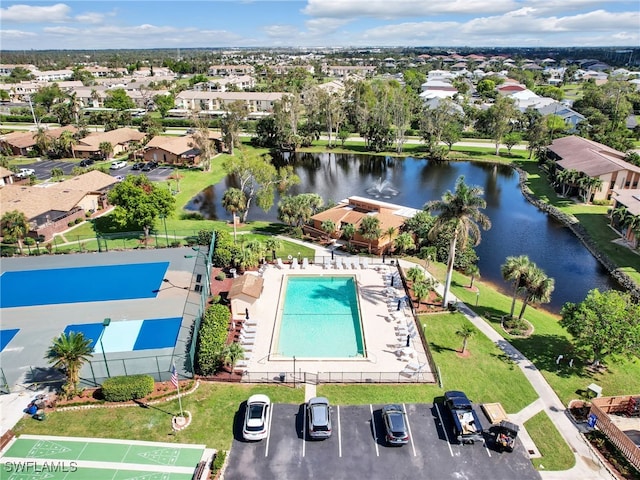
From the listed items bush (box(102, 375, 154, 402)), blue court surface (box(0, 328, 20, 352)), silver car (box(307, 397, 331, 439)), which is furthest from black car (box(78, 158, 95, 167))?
silver car (box(307, 397, 331, 439))

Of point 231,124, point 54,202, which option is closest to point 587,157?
point 231,124

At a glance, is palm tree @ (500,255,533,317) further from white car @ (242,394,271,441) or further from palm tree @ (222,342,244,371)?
palm tree @ (222,342,244,371)

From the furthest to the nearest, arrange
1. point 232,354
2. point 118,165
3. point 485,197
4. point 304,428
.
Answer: point 118,165
point 485,197
point 232,354
point 304,428

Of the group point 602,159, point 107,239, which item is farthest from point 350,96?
point 107,239

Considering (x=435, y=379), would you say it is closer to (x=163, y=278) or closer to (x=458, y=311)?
(x=458, y=311)

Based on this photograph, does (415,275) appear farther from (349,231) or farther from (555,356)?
(555,356)

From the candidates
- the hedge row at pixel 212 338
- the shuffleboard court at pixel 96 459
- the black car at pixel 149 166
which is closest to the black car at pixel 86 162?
the black car at pixel 149 166

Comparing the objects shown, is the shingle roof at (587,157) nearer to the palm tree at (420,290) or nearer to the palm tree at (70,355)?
the palm tree at (420,290)
